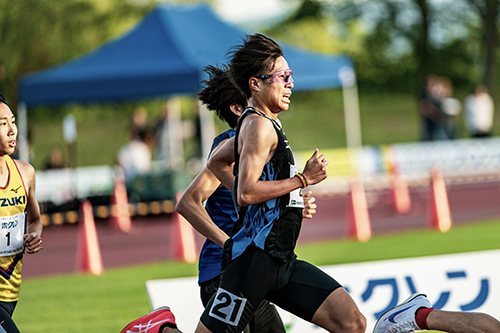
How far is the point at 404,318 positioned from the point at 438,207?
8.99 m

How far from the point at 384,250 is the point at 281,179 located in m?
7.05

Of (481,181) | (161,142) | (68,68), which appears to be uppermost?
(68,68)

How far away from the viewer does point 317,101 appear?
43438mm

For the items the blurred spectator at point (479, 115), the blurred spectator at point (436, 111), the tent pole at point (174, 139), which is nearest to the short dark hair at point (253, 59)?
the tent pole at point (174, 139)

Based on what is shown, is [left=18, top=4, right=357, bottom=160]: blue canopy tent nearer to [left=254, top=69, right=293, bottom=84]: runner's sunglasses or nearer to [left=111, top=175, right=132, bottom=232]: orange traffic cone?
[left=111, top=175, right=132, bottom=232]: orange traffic cone

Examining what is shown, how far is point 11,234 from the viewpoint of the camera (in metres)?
4.16

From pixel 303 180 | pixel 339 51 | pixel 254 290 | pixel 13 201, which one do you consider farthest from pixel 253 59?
pixel 339 51

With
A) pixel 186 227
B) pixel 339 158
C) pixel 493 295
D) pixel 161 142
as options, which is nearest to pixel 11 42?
pixel 161 142

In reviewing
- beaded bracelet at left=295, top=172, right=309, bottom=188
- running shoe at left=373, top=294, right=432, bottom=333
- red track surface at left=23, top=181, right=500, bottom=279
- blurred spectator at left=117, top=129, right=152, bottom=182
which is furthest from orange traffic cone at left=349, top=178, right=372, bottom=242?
beaded bracelet at left=295, top=172, right=309, bottom=188

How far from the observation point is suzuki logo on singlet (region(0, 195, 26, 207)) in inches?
164

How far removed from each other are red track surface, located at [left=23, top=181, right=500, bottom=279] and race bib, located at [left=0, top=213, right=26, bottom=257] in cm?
666

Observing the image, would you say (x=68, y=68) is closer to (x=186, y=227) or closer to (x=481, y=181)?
(x=186, y=227)

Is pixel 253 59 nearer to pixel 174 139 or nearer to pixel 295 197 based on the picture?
pixel 295 197

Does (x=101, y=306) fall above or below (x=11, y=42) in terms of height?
below
